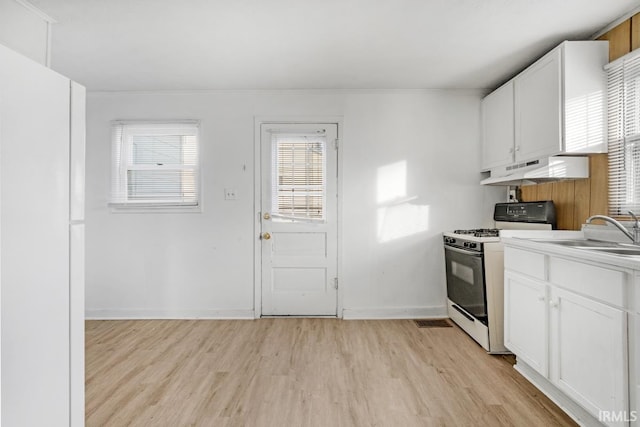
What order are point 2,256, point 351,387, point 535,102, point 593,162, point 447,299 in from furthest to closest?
point 447,299, point 535,102, point 593,162, point 351,387, point 2,256

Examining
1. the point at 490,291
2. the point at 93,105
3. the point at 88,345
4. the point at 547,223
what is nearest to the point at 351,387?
the point at 490,291

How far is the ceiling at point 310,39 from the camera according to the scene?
2.16 metres

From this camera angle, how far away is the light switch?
366 cm

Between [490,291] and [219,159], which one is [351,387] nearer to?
[490,291]

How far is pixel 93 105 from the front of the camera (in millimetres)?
3682

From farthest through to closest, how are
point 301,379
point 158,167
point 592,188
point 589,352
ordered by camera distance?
point 158,167
point 592,188
point 301,379
point 589,352

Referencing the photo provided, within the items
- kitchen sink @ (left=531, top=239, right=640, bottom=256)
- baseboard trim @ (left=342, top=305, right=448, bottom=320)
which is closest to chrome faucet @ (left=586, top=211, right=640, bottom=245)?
kitchen sink @ (left=531, top=239, right=640, bottom=256)

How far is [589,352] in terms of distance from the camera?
1.72m

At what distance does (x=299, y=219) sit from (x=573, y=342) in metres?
2.50

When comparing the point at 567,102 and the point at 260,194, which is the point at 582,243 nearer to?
the point at 567,102

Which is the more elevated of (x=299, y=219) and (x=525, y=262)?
(x=299, y=219)

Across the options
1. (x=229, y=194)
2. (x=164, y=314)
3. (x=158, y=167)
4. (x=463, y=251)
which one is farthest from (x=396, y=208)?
(x=164, y=314)

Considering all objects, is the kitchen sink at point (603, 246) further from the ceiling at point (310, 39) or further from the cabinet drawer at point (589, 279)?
the ceiling at point (310, 39)

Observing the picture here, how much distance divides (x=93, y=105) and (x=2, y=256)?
3.33 metres
